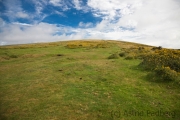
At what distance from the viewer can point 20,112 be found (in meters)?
8.88

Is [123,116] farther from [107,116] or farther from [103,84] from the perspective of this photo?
[103,84]

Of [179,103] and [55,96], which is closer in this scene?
[179,103]

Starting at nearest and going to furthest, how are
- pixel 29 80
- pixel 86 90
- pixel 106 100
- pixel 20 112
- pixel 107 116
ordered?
pixel 107 116 < pixel 20 112 < pixel 106 100 < pixel 86 90 < pixel 29 80

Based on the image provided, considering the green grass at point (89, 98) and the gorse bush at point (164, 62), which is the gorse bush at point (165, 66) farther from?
the green grass at point (89, 98)

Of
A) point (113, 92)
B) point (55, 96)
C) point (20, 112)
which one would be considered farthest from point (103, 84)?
point (20, 112)

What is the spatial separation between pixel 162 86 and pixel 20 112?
36.2 ft
